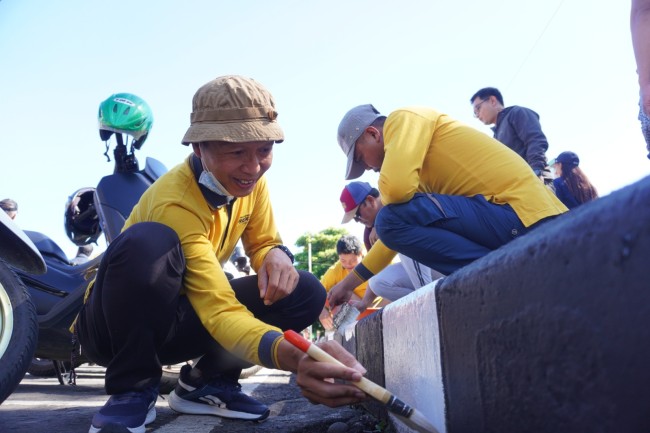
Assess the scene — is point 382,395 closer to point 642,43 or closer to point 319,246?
point 642,43

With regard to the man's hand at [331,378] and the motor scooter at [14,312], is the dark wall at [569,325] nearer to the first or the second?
the man's hand at [331,378]

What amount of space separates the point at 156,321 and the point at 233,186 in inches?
22.4

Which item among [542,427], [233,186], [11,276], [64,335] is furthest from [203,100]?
[64,335]

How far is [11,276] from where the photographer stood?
229 cm

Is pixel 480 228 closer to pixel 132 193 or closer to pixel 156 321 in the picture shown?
pixel 156 321

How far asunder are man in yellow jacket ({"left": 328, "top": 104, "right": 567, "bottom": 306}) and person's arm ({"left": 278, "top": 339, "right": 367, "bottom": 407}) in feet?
4.66

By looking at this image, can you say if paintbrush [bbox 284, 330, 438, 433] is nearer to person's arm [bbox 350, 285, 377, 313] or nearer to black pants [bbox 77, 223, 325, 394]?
black pants [bbox 77, 223, 325, 394]

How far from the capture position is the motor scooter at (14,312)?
6.92ft

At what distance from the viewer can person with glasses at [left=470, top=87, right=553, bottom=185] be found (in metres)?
4.37

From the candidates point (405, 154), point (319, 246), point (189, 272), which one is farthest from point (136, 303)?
point (319, 246)

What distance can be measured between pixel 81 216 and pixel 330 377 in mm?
3469

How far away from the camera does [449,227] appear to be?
276 cm

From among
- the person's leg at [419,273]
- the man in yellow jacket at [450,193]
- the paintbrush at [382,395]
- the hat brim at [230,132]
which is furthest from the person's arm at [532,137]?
the paintbrush at [382,395]

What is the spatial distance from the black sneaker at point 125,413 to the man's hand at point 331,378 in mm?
780
